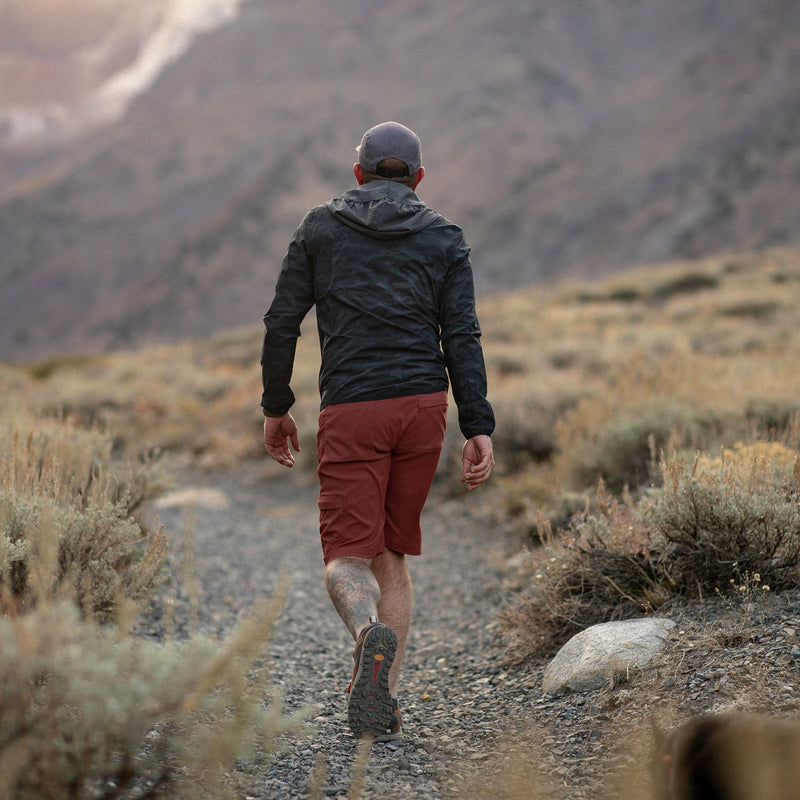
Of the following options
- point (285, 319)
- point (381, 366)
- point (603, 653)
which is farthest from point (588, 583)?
point (285, 319)

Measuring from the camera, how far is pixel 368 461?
3.04 m

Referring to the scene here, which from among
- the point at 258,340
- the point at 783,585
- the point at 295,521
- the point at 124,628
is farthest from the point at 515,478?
the point at 258,340

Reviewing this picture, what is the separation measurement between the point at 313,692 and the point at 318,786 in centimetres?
129

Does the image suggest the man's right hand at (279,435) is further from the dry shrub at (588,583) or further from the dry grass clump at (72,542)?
the dry shrub at (588,583)

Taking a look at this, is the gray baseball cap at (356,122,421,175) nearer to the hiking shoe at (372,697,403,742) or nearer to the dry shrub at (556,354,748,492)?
the hiking shoe at (372,697,403,742)

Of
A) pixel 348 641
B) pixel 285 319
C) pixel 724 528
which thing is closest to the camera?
pixel 285 319

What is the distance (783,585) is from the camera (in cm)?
345

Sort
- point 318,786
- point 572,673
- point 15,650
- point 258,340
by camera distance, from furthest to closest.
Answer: point 258,340 → point 572,673 → point 318,786 → point 15,650

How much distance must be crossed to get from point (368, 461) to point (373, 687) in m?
0.80

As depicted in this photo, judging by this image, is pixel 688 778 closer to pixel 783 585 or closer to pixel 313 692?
pixel 783 585

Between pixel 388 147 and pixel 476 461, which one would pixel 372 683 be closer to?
pixel 476 461

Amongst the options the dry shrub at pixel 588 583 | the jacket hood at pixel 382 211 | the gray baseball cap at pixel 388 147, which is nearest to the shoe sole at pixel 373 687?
the dry shrub at pixel 588 583

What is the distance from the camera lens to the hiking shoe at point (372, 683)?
2.74 meters

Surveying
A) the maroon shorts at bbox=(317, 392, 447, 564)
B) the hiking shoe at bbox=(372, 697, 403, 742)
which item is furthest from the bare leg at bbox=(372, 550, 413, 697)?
the hiking shoe at bbox=(372, 697, 403, 742)
